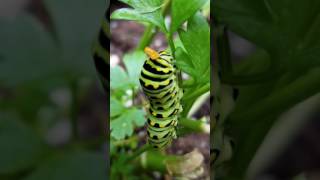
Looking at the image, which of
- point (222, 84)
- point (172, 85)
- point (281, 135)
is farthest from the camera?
point (281, 135)

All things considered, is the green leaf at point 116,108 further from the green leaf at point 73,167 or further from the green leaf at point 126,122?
the green leaf at point 73,167

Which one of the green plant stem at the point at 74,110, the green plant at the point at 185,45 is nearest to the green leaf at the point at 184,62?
the green plant at the point at 185,45

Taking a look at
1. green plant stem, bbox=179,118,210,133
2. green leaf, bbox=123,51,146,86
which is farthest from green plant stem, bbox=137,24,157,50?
green plant stem, bbox=179,118,210,133

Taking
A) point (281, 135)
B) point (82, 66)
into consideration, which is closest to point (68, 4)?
point (82, 66)

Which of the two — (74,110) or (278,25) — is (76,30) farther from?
(278,25)

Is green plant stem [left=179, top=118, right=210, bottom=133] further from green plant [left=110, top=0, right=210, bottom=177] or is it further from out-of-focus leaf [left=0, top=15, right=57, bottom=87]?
out-of-focus leaf [left=0, top=15, right=57, bottom=87]

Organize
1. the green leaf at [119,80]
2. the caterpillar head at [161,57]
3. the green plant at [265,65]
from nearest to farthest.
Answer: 1. the caterpillar head at [161,57]
2. the green plant at [265,65]
3. the green leaf at [119,80]

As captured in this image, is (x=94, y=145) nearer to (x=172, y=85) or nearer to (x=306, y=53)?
(x=172, y=85)
